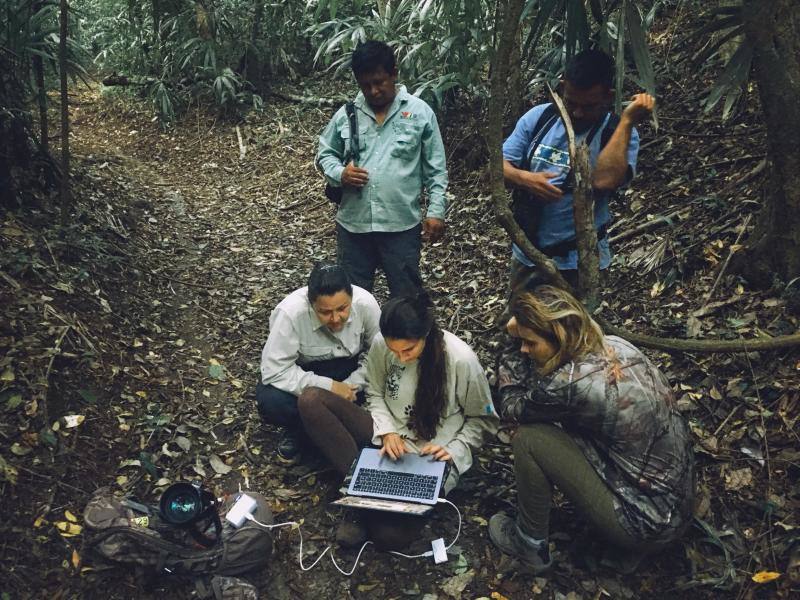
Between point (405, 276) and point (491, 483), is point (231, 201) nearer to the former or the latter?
point (405, 276)

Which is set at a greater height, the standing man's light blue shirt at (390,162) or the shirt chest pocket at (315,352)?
the standing man's light blue shirt at (390,162)

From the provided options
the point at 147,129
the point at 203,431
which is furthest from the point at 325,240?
the point at 147,129

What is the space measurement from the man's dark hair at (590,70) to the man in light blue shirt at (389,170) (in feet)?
3.41

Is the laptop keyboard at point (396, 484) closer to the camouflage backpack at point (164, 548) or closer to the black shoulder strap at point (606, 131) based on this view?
the camouflage backpack at point (164, 548)

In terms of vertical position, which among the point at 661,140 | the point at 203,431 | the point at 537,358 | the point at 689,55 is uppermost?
the point at 689,55

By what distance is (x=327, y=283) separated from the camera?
9.79ft

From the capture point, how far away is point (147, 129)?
9.25 meters

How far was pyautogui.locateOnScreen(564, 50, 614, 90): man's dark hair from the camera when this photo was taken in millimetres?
2543

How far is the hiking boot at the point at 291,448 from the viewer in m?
3.45

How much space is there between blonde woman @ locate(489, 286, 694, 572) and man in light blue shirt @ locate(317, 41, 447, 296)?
1248 millimetres

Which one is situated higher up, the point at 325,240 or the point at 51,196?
the point at 51,196

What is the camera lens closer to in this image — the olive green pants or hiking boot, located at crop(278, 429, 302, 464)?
hiking boot, located at crop(278, 429, 302, 464)

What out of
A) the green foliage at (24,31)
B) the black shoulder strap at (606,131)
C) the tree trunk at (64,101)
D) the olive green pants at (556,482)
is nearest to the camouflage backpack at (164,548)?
the olive green pants at (556,482)

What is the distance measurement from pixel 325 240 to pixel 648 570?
4319mm
